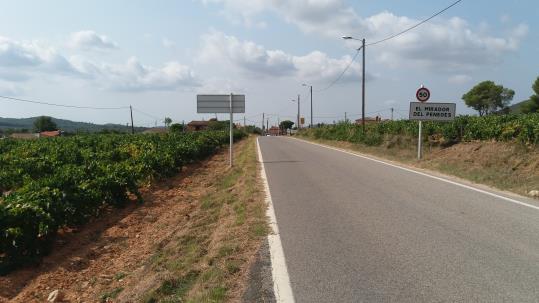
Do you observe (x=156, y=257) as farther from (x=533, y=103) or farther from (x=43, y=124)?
(x=43, y=124)

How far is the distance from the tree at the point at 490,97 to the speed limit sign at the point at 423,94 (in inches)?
2459

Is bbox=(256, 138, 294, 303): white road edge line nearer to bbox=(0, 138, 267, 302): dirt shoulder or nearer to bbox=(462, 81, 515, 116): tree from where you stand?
bbox=(0, 138, 267, 302): dirt shoulder

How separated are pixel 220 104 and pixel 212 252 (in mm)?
12378

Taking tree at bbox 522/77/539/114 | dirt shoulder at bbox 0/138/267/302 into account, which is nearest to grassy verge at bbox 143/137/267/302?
dirt shoulder at bbox 0/138/267/302

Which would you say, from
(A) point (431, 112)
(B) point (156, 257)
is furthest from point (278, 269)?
(A) point (431, 112)

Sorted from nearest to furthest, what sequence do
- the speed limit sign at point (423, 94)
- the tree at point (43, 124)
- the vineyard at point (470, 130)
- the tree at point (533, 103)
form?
the vineyard at point (470, 130), the speed limit sign at point (423, 94), the tree at point (533, 103), the tree at point (43, 124)

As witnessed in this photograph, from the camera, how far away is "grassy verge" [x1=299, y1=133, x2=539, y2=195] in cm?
1148

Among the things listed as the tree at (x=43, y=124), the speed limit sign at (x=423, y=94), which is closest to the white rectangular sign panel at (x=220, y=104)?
the speed limit sign at (x=423, y=94)

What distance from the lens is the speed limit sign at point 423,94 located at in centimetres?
1852

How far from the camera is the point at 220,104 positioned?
58.7ft

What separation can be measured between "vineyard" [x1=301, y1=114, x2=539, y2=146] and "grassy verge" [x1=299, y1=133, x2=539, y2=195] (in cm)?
37

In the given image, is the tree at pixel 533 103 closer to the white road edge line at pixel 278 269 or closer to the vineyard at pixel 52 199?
the vineyard at pixel 52 199

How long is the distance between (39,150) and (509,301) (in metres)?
24.3

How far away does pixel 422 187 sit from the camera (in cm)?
1101
